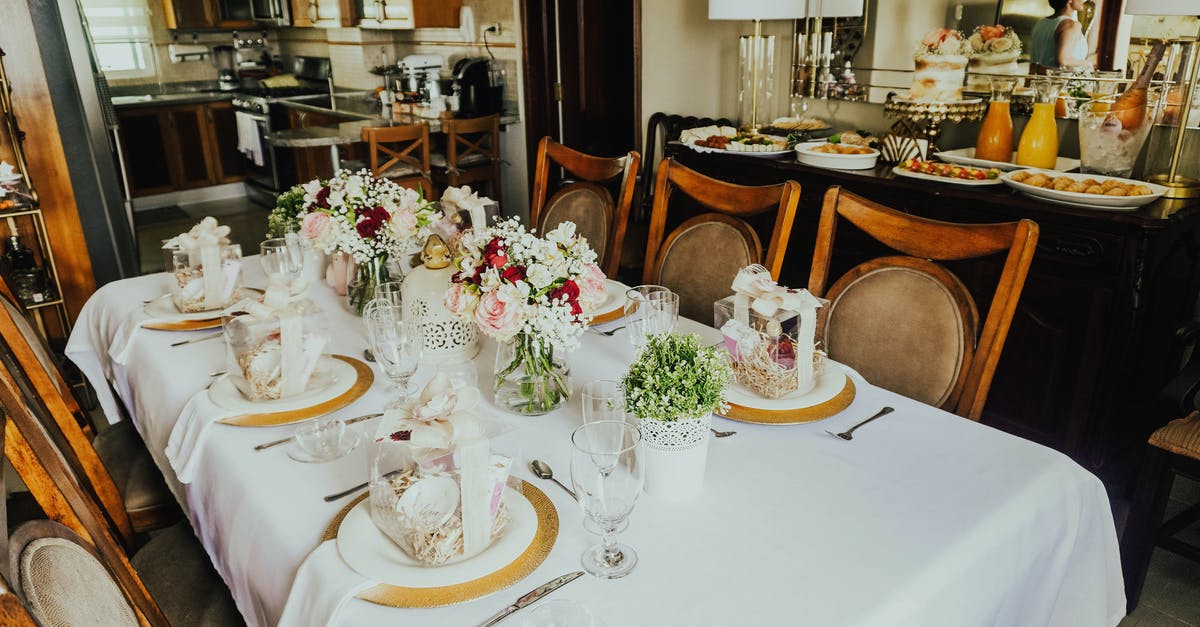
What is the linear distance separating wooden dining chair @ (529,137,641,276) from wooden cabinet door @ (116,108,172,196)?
4854 mm

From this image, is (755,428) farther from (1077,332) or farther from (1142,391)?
(1142,391)

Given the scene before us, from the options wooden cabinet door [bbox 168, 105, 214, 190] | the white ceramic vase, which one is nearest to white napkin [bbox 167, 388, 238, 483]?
the white ceramic vase

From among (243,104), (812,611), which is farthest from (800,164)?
(243,104)

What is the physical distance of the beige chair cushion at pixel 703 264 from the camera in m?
A: 1.95

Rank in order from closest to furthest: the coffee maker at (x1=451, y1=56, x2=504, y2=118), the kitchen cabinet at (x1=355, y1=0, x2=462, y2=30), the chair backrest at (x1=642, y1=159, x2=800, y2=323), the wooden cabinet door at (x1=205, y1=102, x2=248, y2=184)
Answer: the chair backrest at (x1=642, y1=159, x2=800, y2=323) < the coffee maker at (x1=451, y1=56, x2=504, y2=118) < the kitchen cabinet at (x1=355, y1=0, x2=462, y2=30) < the wooden cabinet door at (x1=205, y1=102, x2=248, y2=184)

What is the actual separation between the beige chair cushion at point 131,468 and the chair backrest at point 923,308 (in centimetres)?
140

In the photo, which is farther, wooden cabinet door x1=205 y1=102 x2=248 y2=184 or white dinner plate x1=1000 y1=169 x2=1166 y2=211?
wooden cabinet door x1=205 y1=102 x2=248 y2=184

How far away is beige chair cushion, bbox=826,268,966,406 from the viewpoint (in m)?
1.48

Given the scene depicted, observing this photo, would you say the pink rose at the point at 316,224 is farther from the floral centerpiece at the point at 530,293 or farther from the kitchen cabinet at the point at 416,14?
the kitchen cabinet at the point at 416,14

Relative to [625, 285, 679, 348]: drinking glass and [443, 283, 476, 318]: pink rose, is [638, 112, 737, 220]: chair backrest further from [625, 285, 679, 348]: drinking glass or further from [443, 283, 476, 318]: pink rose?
[443, 283, 476, 318]: pink rose

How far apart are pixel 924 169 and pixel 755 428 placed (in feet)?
5.38

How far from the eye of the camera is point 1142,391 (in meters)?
2.30

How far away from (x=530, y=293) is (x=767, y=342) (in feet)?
1.32

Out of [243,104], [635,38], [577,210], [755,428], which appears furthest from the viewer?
[243,104]
